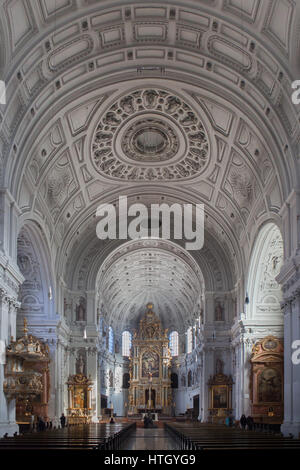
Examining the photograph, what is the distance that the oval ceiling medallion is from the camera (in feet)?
88.3

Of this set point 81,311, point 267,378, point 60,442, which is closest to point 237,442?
point 60,442

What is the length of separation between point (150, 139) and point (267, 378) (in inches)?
525

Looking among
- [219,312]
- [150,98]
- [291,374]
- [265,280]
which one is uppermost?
[150,98]

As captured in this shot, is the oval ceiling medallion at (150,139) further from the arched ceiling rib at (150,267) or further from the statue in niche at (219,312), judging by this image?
the statue in niche at (219,312)

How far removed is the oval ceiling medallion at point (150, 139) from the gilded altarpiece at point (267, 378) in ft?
31.5

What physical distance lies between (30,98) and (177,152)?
32.3ft

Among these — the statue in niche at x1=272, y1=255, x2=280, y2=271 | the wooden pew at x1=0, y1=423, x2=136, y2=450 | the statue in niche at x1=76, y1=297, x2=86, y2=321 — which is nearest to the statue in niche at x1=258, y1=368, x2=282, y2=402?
the statue in niche at x1=272, y1=255, x2=280, y2=271

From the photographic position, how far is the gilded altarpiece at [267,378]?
30422 mm

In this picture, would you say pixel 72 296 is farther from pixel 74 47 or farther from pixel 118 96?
pixel 74 47

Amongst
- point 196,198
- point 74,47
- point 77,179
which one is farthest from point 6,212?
point 196,198

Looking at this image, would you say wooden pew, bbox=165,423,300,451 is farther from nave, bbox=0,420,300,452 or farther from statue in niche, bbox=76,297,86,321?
statue in niche, bbox=76,297,86,321

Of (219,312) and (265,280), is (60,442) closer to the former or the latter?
(265,280)

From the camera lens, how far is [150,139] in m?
29.7

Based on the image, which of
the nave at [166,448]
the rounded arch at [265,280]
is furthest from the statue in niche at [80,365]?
the nave at [166,448]
